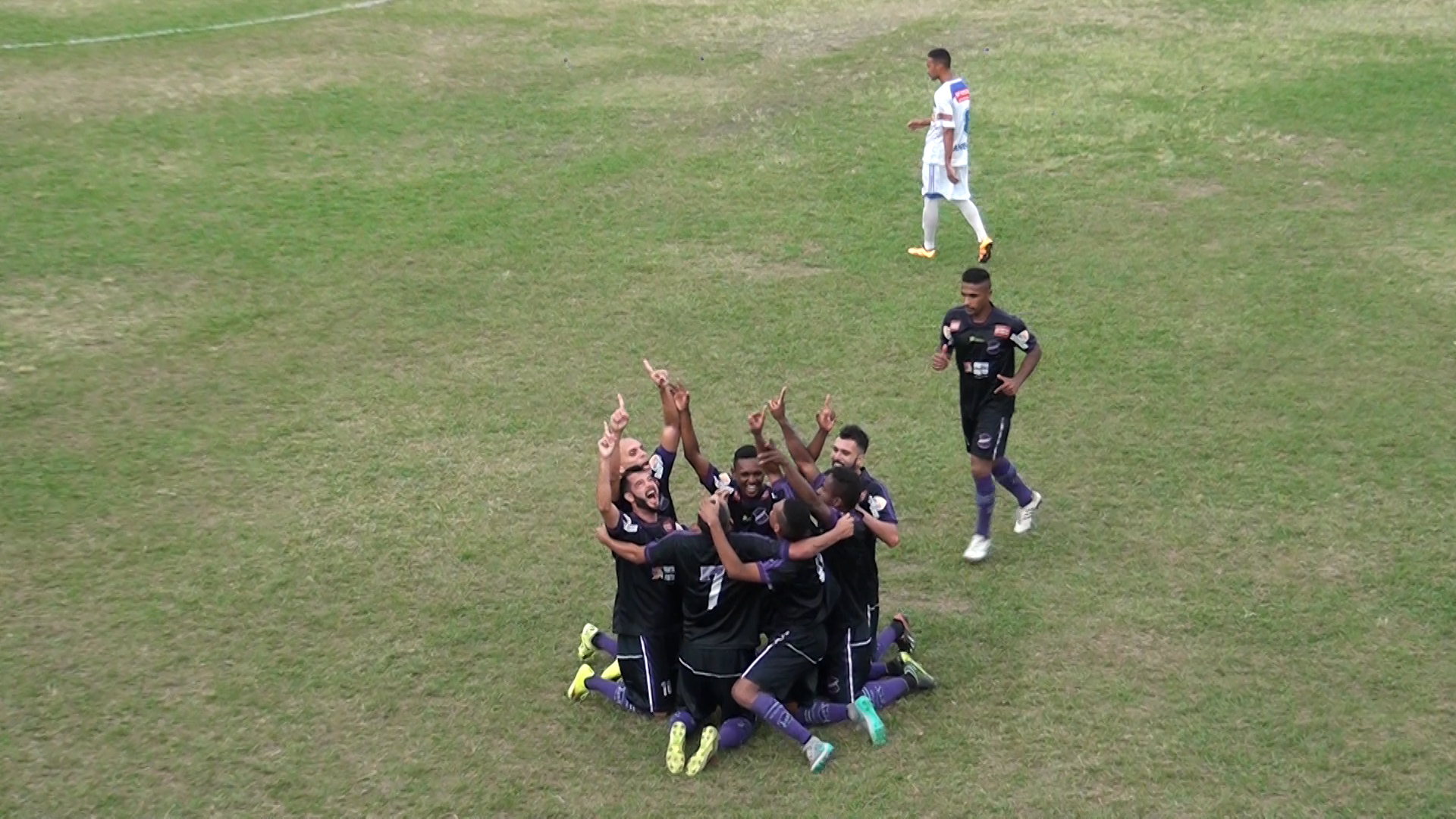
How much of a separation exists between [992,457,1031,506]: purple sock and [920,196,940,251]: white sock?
4754mm

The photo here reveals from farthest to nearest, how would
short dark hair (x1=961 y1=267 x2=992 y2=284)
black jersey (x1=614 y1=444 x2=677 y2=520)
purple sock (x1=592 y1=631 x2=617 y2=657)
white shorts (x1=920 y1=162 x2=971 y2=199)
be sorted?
white shorts (x1=920 y1=162 x2=971 y2=199) < short dark hair (x1=961 y1=267 x2=992 y2=284) < purple sock (x1=592 y1=631 x2=617 y2=657) < black jersey (x1=614 y1=444 x2=677 y2=520)

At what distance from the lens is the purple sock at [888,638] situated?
8.50m

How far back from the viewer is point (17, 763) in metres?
7.92

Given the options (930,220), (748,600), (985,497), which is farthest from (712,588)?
(930,220)

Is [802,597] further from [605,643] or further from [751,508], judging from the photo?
[605,643]

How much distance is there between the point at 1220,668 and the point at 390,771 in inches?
189

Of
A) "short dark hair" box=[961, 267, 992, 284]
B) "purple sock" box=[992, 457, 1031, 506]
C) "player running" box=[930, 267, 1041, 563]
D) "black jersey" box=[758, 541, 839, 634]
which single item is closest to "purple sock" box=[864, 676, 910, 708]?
"black jersey" box=[758, 541, 839, 634]

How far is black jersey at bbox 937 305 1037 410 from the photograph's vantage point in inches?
369

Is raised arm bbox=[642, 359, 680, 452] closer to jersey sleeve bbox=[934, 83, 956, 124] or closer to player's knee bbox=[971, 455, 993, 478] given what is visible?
player's knee bbox=[971, 455, 993, 478]

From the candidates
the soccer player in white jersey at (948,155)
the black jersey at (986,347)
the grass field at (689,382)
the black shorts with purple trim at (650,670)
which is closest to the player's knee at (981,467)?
the black jersey at (986,347)

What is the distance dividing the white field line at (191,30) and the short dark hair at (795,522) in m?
16.4

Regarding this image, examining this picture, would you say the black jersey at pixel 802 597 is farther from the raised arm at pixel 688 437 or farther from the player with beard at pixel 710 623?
the raised arm at pixel 688 437

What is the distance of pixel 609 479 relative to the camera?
26.2 feet

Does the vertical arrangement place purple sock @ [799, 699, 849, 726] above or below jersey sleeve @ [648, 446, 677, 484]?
below
